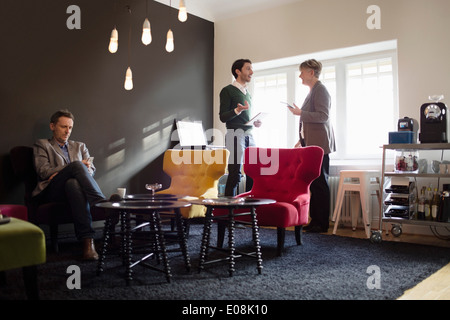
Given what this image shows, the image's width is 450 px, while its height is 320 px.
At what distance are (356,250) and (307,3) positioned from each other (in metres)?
3.11

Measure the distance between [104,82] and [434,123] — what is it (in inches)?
129

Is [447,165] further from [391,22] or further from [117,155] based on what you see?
[117,155]

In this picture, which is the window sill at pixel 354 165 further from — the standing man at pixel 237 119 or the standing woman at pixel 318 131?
the standing man at pixel 237 119

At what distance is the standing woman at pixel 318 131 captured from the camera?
3.98m

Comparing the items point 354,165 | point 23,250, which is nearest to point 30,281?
point 23,250

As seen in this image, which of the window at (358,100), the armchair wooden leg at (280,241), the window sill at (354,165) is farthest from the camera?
the window at (358,100)

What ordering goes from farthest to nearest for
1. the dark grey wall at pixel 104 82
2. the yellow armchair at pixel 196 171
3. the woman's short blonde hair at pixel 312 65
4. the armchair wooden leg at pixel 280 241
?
the woman's short blonde hair at pixel 312 65, the yellow armchair at pixel 196 171, the dark grey wall at pixel 104 82, the armchair wooden leg at pixel 280 241

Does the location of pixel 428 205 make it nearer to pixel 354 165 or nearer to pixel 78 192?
pixel 354 165

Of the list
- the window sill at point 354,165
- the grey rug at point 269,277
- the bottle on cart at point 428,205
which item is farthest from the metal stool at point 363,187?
the grey rug at point 269,277

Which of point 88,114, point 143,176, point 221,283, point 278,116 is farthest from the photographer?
point 278,116

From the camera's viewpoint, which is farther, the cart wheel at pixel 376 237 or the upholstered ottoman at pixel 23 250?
the cart wheel at pixel 376 237

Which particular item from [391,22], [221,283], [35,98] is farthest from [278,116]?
[221,283]

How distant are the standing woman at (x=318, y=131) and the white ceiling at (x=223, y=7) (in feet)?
4.87
